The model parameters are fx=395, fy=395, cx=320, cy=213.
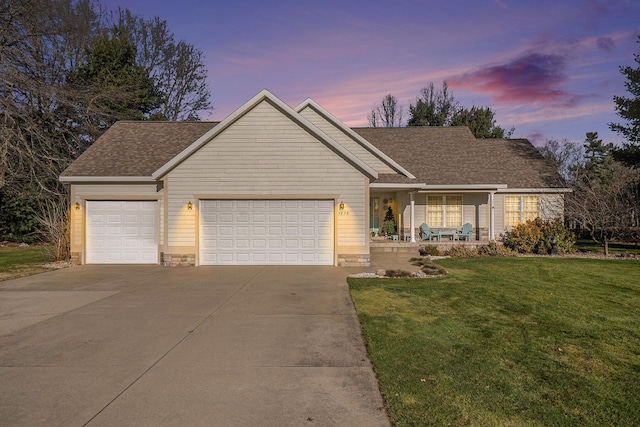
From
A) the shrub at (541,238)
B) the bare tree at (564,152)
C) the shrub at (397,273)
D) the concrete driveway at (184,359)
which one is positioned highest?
the bare tree at (564,152)

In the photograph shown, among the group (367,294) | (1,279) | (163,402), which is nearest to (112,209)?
(1,279)

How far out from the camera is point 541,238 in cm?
1748

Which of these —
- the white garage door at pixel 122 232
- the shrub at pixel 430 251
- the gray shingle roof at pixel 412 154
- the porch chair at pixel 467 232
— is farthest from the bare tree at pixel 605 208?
the white garage door at pixel 122 232

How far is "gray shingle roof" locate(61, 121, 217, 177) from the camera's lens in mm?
15492

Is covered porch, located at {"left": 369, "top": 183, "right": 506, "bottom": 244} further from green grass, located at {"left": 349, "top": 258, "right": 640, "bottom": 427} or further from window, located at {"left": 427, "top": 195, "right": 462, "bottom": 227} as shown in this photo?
green grass, located at {"left": 349, "top": 258, "right": 640, "bottom": 427}

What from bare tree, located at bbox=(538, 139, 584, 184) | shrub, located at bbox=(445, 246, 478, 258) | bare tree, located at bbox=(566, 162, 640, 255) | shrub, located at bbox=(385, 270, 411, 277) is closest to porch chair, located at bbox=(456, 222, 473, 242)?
shrub, located at bbox=(445, 246, 478, 258)

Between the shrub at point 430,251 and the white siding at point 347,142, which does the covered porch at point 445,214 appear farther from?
the shrub at point 430,251

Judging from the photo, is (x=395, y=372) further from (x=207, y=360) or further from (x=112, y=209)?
(x=112, y=209)

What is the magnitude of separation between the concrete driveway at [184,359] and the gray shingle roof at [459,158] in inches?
469

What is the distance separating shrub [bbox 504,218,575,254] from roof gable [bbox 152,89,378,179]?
813 cm

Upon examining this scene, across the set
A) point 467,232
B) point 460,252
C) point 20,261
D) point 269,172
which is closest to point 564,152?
point 467,232

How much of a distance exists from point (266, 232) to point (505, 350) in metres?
9.99

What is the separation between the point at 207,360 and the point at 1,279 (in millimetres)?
10385

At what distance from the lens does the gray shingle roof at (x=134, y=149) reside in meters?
15.5
